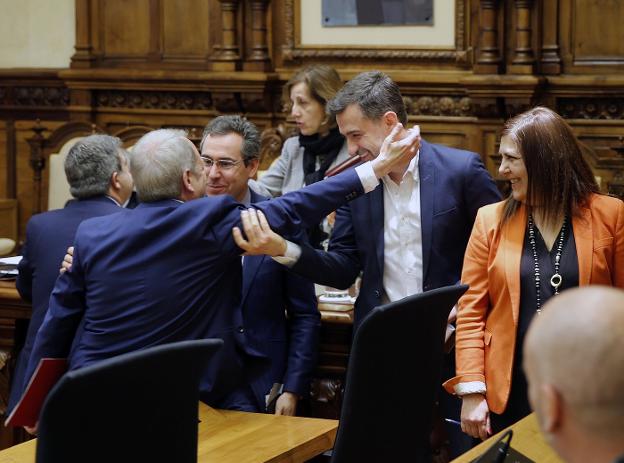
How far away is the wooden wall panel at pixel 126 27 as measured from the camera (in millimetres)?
7090

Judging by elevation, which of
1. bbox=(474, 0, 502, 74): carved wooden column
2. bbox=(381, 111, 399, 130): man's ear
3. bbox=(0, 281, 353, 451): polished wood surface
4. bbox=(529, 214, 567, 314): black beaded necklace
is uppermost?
bbox=(474, 0, 502, 74): carved wooden column

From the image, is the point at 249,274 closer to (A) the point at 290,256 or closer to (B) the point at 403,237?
(A) the point at 290,256

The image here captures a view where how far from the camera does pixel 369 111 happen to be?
3342mm

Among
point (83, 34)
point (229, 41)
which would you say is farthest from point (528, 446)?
point (83, 34)

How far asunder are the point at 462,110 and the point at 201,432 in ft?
12.7

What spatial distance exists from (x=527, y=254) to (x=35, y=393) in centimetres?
132

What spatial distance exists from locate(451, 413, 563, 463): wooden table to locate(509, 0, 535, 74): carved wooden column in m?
3.70

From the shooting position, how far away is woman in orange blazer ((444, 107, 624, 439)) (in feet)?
9.46

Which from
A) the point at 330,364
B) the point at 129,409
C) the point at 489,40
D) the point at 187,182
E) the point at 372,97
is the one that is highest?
the point at 489,40

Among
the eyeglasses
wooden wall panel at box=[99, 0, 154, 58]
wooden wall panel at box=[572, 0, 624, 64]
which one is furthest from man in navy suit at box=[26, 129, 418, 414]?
wooden wall panel at box=[99, 0, 154, 58]

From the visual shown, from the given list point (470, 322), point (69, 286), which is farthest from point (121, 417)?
point (470, 322)

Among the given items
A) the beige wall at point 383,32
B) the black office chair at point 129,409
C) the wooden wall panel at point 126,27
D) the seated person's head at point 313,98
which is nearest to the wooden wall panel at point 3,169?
the wooden wall panel at point 126,27

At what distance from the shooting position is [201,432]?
2.82 m

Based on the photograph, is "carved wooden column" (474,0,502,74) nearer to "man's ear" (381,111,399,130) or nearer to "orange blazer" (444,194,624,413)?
"man's ear" (381,111,399,130)
